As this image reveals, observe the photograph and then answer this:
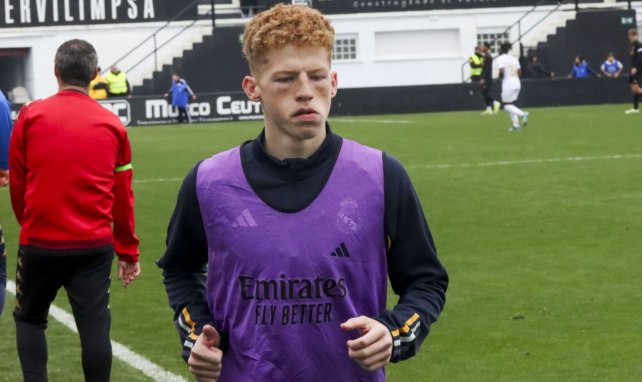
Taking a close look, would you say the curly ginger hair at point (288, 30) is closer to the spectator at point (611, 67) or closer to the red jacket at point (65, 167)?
the red jacket at point (65, 167)

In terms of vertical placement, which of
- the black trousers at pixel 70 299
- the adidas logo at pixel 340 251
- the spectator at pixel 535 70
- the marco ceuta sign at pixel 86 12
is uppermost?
the adidas logo at pixel 340 251

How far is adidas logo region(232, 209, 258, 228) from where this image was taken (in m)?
4.16

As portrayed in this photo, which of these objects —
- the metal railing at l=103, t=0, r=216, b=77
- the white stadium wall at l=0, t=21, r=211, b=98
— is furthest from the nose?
the metal railing at l=103, t=0, r=216, b=77

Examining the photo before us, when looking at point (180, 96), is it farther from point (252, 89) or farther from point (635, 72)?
point (252, 89)

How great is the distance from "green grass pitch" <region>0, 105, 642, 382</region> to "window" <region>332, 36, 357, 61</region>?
2513cm

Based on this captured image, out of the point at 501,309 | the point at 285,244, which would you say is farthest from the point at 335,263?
the point at 501,309

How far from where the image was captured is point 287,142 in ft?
13.6

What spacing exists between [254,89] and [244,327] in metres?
0.66

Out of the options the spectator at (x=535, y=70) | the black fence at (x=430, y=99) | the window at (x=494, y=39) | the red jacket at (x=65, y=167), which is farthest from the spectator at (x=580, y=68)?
the red jacket at (x=65, y=167)

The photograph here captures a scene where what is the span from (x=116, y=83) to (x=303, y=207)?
42100 mm

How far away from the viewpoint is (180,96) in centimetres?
4466

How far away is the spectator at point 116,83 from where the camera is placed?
45.5 metres

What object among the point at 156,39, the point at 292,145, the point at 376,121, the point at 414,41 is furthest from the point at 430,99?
the point at 292,145

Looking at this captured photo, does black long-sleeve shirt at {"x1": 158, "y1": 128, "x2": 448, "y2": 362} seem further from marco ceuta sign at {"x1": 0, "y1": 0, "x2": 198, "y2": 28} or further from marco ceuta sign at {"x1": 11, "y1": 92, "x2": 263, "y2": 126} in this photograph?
marco ceuta sign at {"x1": 0, "y1": 0, "x2": 198, "y2": 28}
